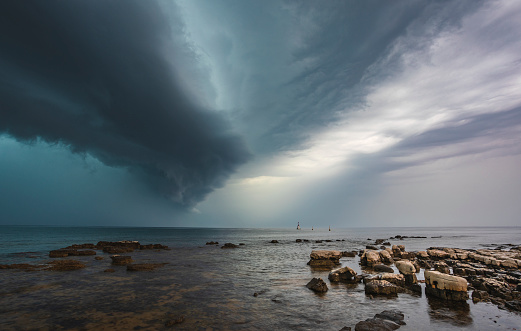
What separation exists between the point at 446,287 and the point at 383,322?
7575 mm

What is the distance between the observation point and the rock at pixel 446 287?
1498 cm

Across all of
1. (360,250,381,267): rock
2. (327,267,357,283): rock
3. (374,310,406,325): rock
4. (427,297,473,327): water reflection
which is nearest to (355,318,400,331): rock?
(374,310,406,325): rock

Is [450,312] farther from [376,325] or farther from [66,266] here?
[66,266]

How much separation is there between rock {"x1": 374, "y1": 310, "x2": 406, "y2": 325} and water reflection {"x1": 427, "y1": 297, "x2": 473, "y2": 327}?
5.05ft

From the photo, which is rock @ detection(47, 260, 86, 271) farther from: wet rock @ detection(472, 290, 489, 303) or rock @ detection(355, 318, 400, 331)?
wet rock @ detection(472, 290, 489, 303)

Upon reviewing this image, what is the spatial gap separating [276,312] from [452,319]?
30.2 feet

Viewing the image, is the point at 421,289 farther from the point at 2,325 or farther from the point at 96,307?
the point at 2,325

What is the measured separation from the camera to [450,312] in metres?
13.3

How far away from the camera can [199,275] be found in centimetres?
2484

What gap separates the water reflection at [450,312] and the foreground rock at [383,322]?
6.21 feet

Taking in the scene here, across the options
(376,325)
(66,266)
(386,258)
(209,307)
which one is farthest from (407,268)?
(66,266)

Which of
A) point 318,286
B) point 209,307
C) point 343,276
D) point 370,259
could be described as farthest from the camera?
point 370,259

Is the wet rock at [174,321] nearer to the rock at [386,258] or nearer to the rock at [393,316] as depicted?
the rock at [393,316]

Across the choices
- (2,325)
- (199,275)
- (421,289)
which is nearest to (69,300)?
(2,325)
